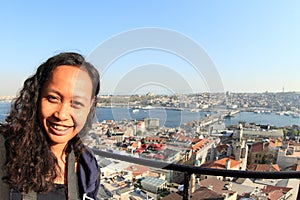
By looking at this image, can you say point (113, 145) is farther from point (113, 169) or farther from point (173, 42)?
point (173, 42)

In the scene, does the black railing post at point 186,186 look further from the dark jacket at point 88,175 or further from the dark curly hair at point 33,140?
the dark curly hair at point 33,140

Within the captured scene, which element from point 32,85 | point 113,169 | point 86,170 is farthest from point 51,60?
point 113,169

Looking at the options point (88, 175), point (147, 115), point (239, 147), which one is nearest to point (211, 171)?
point (147, 115)

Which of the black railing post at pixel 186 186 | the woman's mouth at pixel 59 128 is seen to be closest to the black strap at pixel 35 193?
the woman's mouth at pixel 59 128

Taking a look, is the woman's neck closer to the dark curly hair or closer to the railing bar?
the dark curly hair

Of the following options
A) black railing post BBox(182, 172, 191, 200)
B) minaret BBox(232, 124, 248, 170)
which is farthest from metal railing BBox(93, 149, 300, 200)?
minaret BBox(232, 124, 248, 170)
